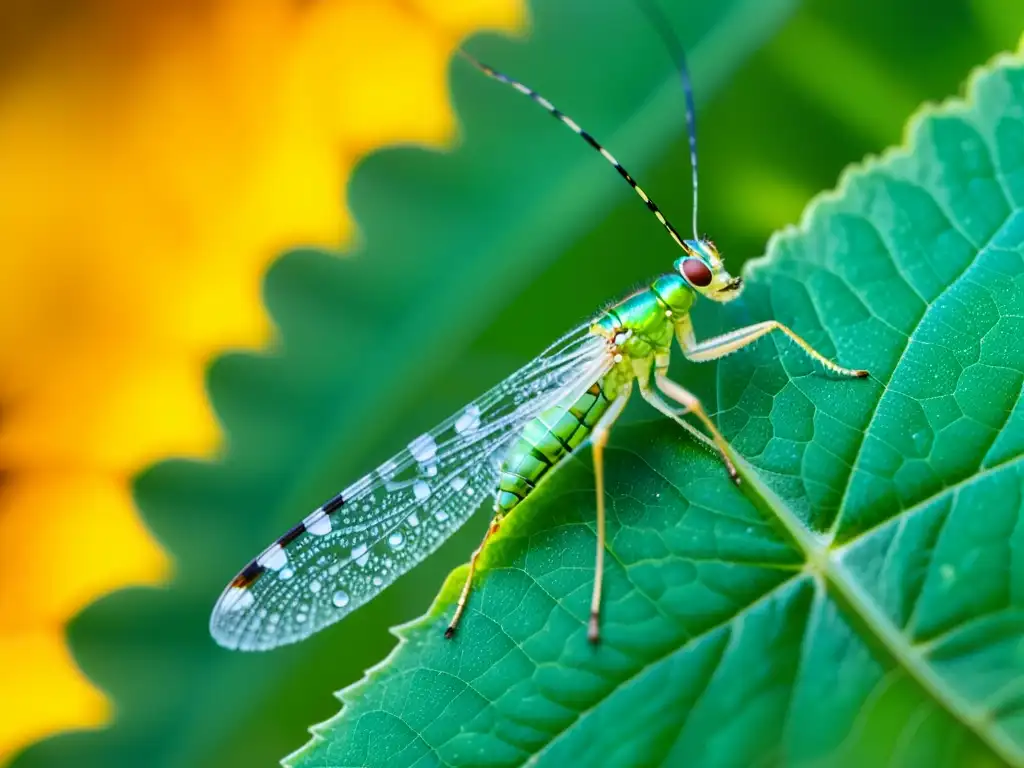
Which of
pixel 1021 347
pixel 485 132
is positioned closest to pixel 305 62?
pixel 485 132

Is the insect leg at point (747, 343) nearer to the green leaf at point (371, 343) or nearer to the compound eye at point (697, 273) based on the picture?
the compound eye at point (697, 273)

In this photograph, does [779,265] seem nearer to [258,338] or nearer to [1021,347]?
[1021,347]

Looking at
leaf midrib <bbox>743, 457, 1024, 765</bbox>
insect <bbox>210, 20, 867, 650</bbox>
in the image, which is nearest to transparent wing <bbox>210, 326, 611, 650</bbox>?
insect <bbox>210, 20, 867, 650</bbox>

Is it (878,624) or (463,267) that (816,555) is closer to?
(878,624)

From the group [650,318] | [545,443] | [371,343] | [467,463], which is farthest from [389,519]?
[371,343]

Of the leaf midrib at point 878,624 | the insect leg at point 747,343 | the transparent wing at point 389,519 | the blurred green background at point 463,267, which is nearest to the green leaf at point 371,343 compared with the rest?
the blurred green background at point 463,267
